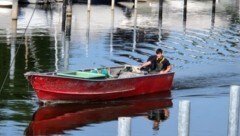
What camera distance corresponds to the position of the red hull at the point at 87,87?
915 inches

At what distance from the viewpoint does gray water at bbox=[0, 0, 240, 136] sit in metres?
22.1

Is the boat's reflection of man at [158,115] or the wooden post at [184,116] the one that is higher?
the wooden post at [184,116]

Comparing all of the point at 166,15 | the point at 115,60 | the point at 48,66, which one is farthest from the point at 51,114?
the point at 166,15

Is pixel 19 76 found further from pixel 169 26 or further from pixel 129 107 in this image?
pixel 169 26

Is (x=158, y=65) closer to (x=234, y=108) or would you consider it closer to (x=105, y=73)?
(x=105, y=73)

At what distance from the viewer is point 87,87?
78.8ft

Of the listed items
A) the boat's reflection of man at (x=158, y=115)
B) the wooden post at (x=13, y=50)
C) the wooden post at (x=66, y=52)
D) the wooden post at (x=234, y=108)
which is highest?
the wooden post at (x=234, y=108)

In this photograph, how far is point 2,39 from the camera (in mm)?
42312

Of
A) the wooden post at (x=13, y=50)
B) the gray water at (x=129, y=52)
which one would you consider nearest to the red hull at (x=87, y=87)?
the gray water at (x=129, y=52)

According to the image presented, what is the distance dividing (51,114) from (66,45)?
780 inches

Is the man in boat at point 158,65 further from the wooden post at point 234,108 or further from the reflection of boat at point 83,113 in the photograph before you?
the wooden post at point 234,108

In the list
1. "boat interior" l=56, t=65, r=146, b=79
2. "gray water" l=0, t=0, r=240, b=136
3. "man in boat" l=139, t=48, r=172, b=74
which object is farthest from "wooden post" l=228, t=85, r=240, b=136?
"man in boat" l=139, t=48, r=172, b=74

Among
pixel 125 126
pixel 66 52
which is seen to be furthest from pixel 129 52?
pixel 125 126

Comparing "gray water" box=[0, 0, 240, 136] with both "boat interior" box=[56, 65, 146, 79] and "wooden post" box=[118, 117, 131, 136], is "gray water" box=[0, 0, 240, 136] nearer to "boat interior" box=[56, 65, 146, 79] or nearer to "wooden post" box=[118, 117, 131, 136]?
"boat interior" box=[56, 65, 146, 79]
